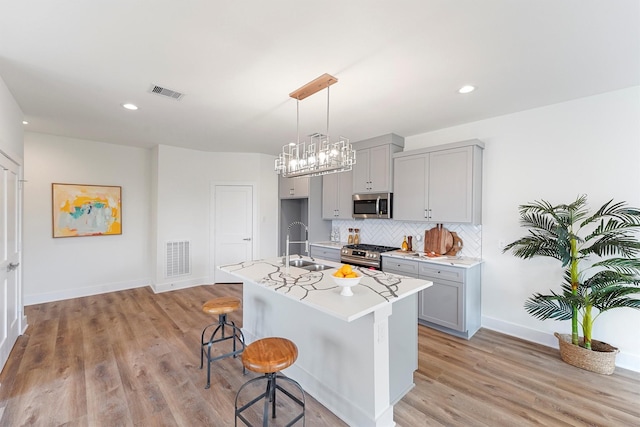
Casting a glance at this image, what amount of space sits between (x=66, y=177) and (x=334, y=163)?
189 inches

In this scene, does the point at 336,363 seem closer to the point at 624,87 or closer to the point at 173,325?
the point at 173,325

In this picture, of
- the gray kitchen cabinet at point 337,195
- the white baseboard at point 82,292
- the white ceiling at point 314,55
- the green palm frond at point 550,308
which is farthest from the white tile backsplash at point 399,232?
the white baseboard at point 82,292

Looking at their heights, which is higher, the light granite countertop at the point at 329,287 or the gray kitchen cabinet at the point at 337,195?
the gray kitchen cabinet at the point at 337,195

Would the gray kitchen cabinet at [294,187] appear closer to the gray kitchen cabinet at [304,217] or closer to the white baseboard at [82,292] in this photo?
the gray kitchen cabinet at [304,217]

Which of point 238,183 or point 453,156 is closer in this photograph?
point 453,156

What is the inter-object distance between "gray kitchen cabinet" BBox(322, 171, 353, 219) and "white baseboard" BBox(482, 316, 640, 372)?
2.46 m

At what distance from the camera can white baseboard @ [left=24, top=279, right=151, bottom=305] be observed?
4.35 meters

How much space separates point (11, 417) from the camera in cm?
201

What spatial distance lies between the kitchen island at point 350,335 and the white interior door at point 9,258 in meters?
2.20

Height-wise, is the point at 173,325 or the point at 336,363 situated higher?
the point at 336,363

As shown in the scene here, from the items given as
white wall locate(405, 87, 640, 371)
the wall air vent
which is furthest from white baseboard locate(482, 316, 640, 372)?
the wall air vent

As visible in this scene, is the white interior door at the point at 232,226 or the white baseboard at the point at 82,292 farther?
the white interior door at the point at 232,226

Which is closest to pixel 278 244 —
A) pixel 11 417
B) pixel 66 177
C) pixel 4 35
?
pixel 66 177

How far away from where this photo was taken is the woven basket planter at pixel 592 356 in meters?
2.53
